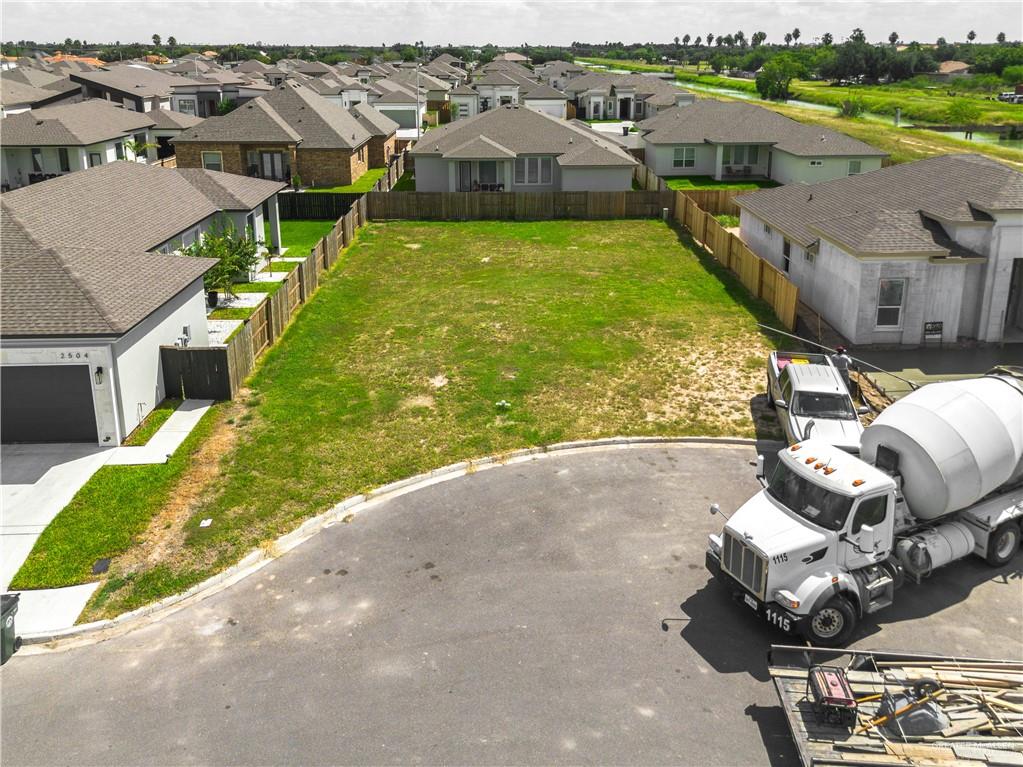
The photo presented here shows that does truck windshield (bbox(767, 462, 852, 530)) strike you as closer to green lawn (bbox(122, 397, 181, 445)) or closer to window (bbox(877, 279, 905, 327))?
window (bbox(877, 279, 905, 327))

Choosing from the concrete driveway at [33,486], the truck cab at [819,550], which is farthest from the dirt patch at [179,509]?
the truck cab at [819,550]

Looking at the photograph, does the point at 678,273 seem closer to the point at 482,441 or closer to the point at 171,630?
the point at 482,441

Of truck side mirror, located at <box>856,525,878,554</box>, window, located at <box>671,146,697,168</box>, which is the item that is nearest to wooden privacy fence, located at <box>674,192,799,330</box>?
window, located at <box>671,146,697,168</box>

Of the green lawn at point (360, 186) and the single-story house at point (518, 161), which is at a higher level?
the single-story house at point (518, 161)

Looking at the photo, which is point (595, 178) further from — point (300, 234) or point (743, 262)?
point (743, 262)

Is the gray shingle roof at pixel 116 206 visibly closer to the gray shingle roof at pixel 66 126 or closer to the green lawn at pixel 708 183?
the gray shingle roof at pixel 66 126

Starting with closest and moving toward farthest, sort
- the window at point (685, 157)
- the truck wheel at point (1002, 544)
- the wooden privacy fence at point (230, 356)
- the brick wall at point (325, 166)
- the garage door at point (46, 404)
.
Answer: the truck wheel at point (1002, 544), the garage door at point (46, 404), the wooden privacy fence at point (230, 356), the brick wall at point (325, 166), the window at point (685, 157)

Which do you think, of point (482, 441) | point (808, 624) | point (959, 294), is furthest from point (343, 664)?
point (959, 294)

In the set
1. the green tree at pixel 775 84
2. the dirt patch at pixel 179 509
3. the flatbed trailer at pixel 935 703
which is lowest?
the dirt patch at pixel 179 509
